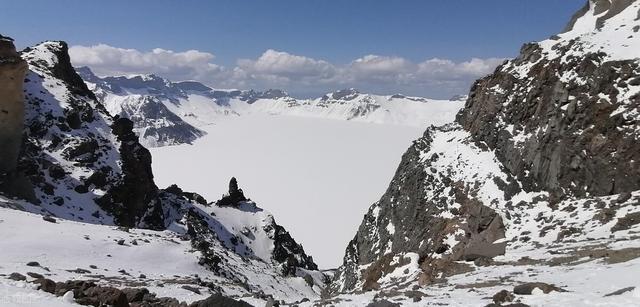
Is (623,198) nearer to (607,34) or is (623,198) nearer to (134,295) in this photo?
(607,34)

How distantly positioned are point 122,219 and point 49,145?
14.5 m

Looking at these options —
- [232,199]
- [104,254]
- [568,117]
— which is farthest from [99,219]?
[232,199]

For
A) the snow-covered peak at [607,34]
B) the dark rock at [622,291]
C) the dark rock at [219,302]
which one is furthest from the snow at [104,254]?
the snow-covered peak at [607,34]

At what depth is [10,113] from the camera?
5316 centimetres

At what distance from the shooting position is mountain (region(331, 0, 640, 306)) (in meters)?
22.2

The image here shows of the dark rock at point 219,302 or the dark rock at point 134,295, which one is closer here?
the dark rock at point 219,302

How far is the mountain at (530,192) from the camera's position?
22.2m

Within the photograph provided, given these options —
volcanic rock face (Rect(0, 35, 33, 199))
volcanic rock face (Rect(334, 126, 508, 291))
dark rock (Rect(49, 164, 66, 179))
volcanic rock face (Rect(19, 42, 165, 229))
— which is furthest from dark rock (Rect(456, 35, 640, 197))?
dark rock (Rect(49, 164, 66, 179))

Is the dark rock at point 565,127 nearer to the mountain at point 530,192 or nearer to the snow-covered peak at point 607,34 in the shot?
the mountain at point 530,192

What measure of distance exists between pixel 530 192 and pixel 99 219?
53.3 meters

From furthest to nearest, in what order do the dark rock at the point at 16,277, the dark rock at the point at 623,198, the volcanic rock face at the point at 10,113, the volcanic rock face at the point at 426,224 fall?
the volcanic rock face at the point at 10,113 → the volcanic rock face at the point at 426,224 → the dark rock at the point at 623,198 → the dark rock at the point at 16,277

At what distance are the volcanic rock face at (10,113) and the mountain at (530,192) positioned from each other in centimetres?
3787

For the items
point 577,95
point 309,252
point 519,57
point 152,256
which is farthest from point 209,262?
point 309,252

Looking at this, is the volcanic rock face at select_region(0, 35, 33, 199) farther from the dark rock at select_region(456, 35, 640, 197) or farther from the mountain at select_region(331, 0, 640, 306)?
the dark rock at select_region(456, 35, 640, 197)
